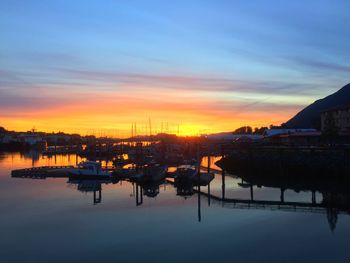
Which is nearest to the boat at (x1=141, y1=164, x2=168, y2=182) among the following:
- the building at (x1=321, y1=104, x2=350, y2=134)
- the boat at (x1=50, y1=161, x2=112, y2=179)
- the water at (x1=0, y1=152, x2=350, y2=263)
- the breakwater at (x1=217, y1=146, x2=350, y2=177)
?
the boat at (x1=50, y1=161, x2=112, y2=179)

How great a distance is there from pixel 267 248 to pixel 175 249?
496cm

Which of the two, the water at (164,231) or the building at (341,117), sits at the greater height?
the building at (341,117)

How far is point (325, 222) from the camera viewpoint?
30938mm

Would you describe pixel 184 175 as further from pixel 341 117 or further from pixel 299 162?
pixel 341 117

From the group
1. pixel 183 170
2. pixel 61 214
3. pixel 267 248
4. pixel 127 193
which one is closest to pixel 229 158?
pixel 183 170

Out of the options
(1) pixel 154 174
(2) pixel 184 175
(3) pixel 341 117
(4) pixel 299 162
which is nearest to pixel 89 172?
(1) pixel 154 174

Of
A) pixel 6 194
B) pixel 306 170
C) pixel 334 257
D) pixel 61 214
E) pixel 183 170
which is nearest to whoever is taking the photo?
pixel 334 257

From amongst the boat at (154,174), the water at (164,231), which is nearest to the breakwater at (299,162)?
the boat at (154,174)

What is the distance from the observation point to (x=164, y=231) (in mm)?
28234

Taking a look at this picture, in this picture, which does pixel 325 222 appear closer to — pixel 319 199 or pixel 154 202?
pixel 319 199

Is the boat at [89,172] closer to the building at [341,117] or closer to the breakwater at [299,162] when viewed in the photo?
the breakwater at [299,162]

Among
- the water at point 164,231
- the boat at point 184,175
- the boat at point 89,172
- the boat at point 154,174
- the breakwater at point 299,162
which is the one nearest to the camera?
the water at point 164,231

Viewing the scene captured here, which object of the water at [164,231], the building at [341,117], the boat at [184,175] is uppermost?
the building at [341,117]

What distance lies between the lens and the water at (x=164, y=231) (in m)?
22.9
